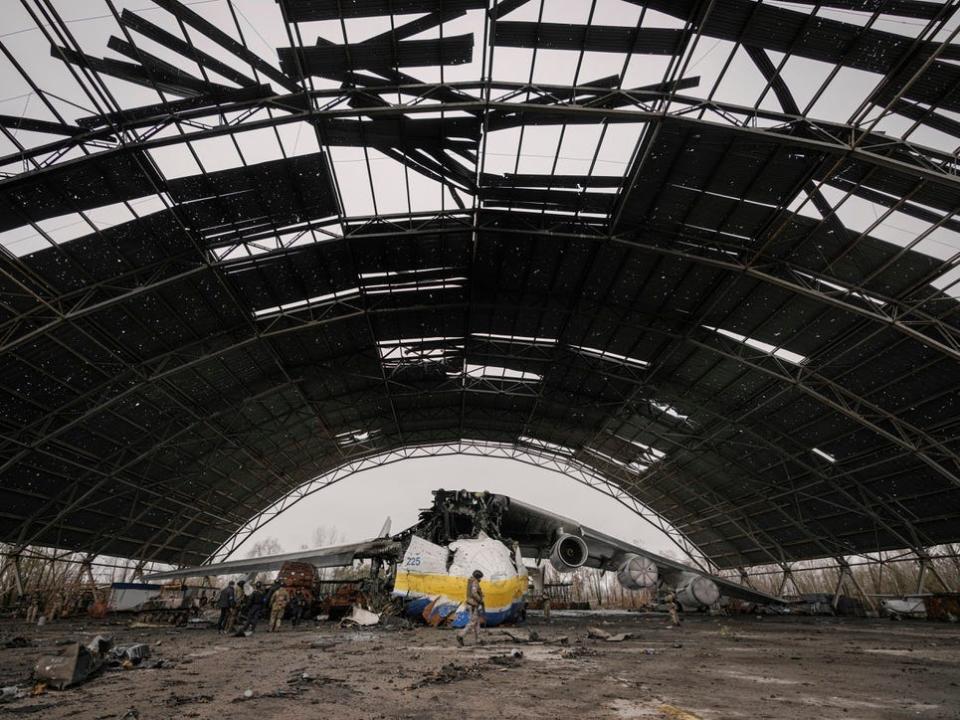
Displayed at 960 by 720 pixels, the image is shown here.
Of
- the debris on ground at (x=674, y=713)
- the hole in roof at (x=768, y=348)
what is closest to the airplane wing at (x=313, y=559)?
the debris on ground at (x=674, y=713)

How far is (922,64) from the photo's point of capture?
10.7 metres

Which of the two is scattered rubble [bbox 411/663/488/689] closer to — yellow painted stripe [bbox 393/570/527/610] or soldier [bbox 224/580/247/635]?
yellow painted stripe [bbox 393/570/527/610]

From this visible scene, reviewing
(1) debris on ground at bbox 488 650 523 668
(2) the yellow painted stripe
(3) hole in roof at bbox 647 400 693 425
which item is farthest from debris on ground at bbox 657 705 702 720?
(3) hole in roof at bbox 647 400 693 425

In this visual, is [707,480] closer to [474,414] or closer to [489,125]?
[474,414]

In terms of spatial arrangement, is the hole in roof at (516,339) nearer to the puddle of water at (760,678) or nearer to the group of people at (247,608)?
the group of people at (247,608)

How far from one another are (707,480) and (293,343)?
2610cm

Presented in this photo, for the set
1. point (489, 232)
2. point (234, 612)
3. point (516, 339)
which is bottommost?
point (234, 612)

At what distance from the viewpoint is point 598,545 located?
1730cm

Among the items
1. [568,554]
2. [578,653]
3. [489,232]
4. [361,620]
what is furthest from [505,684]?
[489,232]

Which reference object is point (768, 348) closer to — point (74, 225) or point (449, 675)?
point (449, 675)

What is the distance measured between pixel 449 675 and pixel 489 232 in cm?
1368

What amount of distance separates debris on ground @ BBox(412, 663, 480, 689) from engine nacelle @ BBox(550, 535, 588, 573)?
8854mm

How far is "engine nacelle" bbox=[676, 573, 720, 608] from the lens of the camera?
15727 mm

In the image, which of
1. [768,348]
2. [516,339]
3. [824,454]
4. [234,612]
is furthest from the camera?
[516,339]
